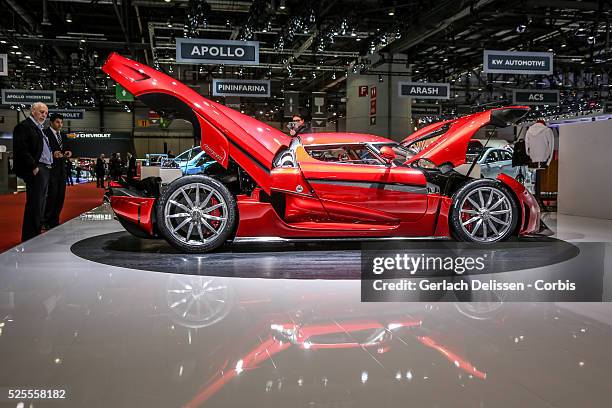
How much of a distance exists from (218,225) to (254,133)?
93 cm

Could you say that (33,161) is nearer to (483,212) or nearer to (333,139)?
(333,139)

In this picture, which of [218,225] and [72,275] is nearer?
[72,275]

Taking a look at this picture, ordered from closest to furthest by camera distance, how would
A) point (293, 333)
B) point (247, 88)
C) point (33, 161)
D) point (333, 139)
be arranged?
point (293, 333)
point (333, 139)
point (33, 161)
point (247, 88)

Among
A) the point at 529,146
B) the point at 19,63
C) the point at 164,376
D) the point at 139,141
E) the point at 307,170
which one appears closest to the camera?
the point at 164,376

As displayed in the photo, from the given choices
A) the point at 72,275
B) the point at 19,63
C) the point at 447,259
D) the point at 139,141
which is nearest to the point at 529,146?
the point at 447,259

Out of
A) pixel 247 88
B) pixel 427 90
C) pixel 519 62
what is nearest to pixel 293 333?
pixel 519 62

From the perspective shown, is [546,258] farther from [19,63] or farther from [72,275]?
[19,63]

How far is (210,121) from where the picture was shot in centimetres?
523

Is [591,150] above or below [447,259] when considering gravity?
above

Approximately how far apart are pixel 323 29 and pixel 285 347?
41.5 feet

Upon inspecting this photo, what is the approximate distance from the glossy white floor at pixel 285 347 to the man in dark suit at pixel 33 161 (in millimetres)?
2426

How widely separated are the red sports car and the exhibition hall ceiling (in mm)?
7662

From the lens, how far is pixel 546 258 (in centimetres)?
500

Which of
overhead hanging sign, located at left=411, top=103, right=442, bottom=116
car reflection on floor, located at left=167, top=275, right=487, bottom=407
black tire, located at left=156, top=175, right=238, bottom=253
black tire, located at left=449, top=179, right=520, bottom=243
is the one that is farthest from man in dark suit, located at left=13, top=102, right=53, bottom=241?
overhead hanging sign, located at left=411, top=103, right=442, bottom=116
